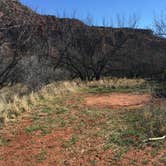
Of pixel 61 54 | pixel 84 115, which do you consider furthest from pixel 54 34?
pixel 84 115

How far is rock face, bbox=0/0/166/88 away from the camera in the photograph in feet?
50.0

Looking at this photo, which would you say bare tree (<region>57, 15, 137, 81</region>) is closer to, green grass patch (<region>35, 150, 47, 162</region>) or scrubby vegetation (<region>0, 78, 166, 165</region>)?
scrubby vegetation (<region>0, 78, 166, 165</region>)

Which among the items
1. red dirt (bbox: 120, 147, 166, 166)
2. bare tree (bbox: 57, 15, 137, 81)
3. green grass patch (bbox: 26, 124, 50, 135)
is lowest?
red dirt (bbox: 120, 147, 166, 166)

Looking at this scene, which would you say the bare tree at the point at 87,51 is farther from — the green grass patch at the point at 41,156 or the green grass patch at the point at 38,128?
the green grass patch at the point at 41,156

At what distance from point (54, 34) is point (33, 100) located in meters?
13.6

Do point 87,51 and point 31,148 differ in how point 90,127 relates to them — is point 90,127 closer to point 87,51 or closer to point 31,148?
point 31,148

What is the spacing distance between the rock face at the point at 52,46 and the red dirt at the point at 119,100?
10.9ft

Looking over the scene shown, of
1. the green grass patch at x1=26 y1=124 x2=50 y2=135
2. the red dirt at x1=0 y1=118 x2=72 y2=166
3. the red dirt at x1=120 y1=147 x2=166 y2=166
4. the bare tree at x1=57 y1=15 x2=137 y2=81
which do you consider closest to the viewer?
the red dirt at x1=120 y1=147 x2=166 y2=166

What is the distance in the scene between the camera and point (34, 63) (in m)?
16.5

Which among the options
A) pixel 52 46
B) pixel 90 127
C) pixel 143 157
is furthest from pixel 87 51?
pixel 143 157

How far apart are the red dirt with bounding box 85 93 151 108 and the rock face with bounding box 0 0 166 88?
3.32 metres

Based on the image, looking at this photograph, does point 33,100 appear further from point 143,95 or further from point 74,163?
point 74,163

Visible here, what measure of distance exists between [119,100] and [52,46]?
1208cm

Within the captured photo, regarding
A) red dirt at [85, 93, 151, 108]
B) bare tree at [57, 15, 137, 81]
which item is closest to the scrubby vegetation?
red dirt at [85, 93, 151, 108]
